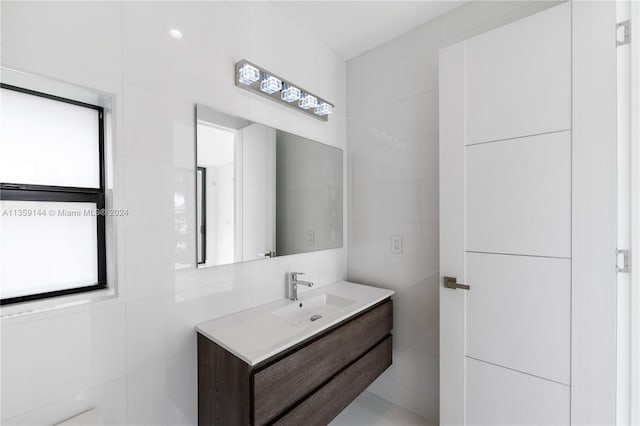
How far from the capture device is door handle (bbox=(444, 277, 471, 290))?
1.46 m

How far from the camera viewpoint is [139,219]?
1.14 m

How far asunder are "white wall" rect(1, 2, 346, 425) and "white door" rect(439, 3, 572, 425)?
3.81ft

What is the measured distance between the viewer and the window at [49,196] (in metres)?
0.91

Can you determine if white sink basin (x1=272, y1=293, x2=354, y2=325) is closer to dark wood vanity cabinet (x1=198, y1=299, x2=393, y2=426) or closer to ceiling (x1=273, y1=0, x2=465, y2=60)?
dark wood vanity cabinet (x1=198, y1=299, x2=393, y2=426)

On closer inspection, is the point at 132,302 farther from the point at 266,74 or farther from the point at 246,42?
the point at 246,42

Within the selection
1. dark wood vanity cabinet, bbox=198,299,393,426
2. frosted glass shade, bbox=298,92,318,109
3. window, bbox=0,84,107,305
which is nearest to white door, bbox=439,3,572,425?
dark wood vanity cabinet, bbox=198,299,393,426

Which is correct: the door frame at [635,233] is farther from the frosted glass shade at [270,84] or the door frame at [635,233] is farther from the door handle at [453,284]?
the frosted glass shade at [270,84]

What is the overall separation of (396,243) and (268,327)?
1.07 meters

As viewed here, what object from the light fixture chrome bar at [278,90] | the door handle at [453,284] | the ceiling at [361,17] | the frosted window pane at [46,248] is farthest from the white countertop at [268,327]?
the ceiling at [361,17]

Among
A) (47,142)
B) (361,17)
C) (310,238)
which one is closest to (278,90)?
(361,17)

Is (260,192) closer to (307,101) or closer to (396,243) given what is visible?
(307,101)

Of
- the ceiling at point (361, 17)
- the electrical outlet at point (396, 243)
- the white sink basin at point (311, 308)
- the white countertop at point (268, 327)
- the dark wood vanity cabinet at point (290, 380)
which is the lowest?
the dark wood vanity cabinet at point (290, 380)

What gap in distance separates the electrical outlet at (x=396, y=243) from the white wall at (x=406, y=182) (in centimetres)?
3

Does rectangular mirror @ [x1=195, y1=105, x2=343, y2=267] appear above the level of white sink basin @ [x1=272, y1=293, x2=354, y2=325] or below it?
above
